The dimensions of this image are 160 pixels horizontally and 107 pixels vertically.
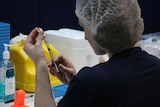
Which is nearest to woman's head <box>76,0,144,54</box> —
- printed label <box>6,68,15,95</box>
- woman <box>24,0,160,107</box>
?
woman <box>24,0,160,107</box>

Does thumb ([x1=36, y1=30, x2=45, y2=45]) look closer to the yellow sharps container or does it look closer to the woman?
the woman

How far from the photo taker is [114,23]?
3.47 feet

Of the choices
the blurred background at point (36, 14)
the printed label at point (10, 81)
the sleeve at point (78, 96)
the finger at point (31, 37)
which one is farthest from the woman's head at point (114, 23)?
the blurred background at point (36, 14)

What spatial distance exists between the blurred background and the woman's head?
2.95ft

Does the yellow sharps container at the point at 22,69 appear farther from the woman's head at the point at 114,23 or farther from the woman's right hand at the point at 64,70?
the woman's head at the point at 114,23

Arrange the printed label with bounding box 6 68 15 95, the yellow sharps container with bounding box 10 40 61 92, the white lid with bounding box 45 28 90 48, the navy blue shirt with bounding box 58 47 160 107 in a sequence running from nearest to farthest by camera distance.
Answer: the navy blue shirt with bounding box 58 47 160 107
the printed label with bounding box 6 68 15 95
the yellow sharps container with bounding box 10 40 61 92
the white lid with bounding box 45 28 90 48

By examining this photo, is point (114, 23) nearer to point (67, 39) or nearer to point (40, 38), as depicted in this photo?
point (40, 38)

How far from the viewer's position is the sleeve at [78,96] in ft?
3.37

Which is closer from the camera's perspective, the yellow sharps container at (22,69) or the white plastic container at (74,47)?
the yellow sharps container at (22,69)

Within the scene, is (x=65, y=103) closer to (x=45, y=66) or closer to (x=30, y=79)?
(x=45, y=66)

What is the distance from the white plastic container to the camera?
6.02 feet

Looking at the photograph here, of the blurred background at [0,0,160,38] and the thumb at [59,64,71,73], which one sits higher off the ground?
the blurred background at [0,0,160,38]

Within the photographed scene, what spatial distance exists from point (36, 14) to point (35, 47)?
2.69 feet

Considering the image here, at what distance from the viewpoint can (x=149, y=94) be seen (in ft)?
3.51
